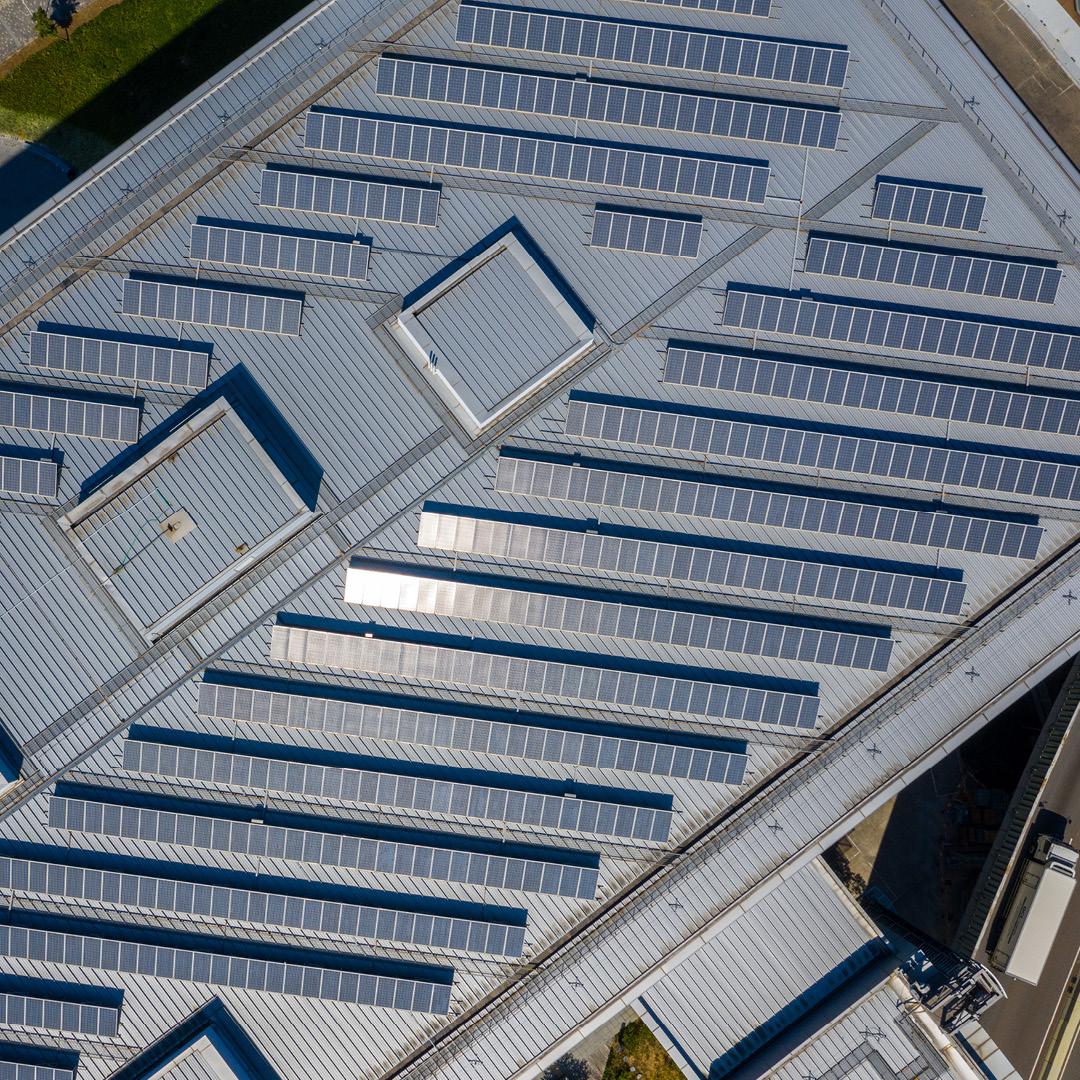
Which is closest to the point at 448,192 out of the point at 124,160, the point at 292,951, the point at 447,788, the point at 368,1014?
the point at 124,160

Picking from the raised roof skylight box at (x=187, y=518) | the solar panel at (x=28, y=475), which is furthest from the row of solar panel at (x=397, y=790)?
the solar panel at (x=28, y=475)

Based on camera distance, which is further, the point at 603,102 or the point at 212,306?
the point at 603,102

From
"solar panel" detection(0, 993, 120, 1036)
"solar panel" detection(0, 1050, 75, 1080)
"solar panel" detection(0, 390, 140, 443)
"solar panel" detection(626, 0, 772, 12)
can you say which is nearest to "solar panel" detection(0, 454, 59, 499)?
"solar panel" detection(0, 390, 140, 443)

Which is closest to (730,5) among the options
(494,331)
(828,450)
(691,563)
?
(494,331)

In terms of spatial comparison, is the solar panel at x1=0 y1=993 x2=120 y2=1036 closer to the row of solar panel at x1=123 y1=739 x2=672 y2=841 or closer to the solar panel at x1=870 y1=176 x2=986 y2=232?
the row of solar panel at x1=123 y1=739 x2=672 y2=841

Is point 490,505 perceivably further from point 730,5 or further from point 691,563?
point 730,5

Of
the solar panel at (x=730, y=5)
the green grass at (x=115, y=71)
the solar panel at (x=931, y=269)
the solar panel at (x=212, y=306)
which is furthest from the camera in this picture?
the green grass at (x=115, y=71)

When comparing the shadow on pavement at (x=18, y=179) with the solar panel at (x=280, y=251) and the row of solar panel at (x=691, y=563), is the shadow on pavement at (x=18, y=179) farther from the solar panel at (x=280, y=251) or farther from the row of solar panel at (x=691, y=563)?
the row of solar panel at (x=691, y=563)
